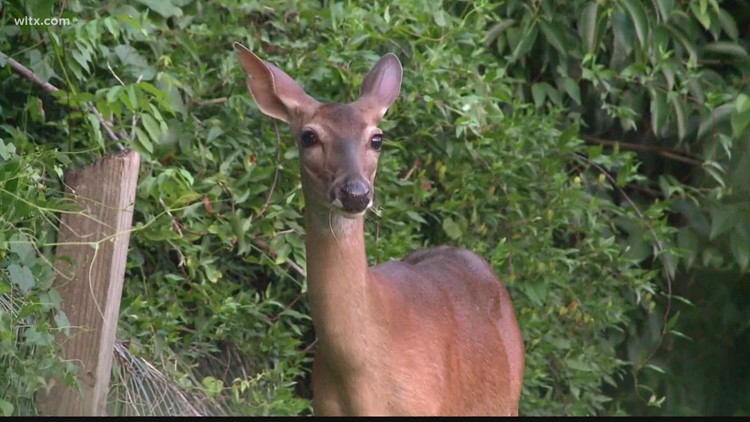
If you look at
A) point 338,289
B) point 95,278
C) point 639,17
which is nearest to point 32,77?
point 95,278

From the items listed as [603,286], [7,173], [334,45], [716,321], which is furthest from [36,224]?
[716,321]

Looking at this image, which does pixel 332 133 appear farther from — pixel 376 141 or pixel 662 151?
pixel 662 151

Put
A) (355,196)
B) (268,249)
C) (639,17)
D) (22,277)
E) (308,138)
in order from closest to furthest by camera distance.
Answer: (355,196) < (22,277) < (308,138) < (268,249) < (639,17)

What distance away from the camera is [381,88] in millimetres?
4922

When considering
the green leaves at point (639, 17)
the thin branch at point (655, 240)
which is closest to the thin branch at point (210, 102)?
the thin branch at point (655, 240)

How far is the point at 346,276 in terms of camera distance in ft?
14.5

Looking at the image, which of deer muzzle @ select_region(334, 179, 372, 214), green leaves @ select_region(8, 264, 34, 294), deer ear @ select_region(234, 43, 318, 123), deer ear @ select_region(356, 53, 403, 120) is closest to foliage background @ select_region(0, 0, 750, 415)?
green leaves @ select_region(8, 264, 34, 294)

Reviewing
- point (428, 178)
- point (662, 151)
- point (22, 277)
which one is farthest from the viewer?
point (662, 151)

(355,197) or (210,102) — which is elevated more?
(355,197)

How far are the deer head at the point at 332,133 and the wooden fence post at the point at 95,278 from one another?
498 mm

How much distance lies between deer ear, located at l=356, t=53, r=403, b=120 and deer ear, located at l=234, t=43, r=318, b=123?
0.57 ft

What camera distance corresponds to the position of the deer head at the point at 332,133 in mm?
4289

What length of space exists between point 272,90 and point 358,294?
76 cm

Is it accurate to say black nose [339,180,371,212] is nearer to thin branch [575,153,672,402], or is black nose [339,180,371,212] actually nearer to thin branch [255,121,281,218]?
thin branch [255,121,281,218]
